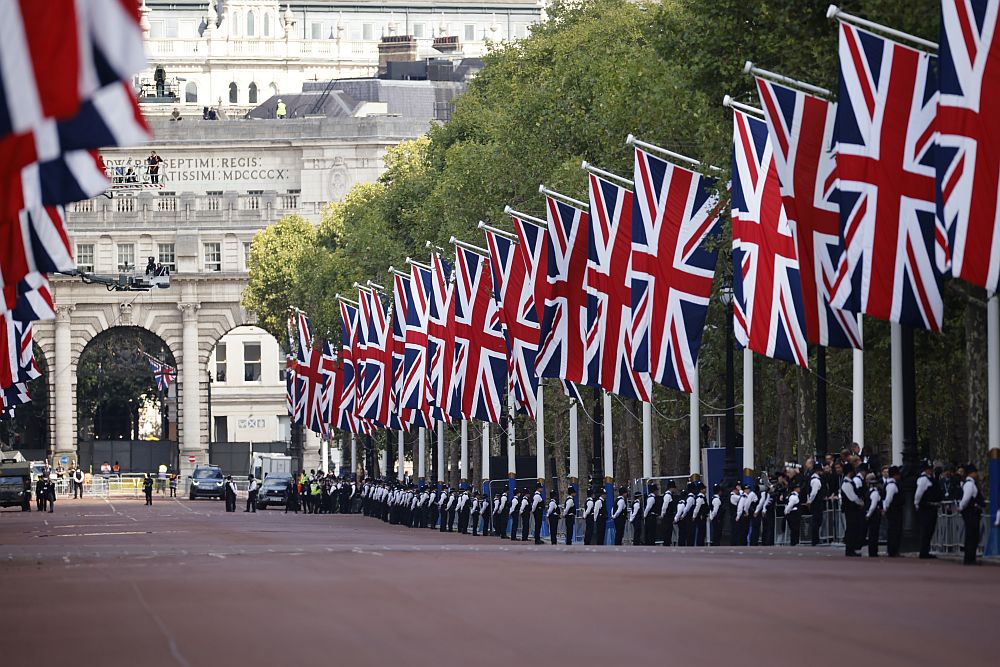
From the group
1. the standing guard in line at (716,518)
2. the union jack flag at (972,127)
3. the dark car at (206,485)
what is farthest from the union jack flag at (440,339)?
the dark car at (206,485)

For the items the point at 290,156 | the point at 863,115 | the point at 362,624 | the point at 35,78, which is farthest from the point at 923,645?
the point at 290,156

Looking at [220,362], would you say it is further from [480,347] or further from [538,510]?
[538,510]

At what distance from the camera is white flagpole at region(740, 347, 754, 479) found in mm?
45812

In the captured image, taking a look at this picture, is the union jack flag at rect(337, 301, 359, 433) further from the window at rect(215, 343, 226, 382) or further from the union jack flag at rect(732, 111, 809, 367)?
the window at rect(215, 343, 226, 382)

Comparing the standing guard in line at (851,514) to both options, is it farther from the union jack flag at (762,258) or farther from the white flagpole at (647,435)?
the white flagpole at (647,435)

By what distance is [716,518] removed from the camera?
44.2m

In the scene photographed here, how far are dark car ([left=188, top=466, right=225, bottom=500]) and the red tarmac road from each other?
77374 millimetres

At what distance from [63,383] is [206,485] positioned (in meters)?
25.9

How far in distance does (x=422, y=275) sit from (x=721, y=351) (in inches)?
335

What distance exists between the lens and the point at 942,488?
3331 cm

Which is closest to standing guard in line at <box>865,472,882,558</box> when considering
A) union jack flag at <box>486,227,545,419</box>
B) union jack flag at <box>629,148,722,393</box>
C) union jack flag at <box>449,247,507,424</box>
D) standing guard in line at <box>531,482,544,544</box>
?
union jack flag at <box>629,148,722,393</box>

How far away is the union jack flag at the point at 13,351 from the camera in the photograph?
172 feet

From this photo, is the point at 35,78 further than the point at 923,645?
No

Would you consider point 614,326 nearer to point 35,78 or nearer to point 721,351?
point 721,351
